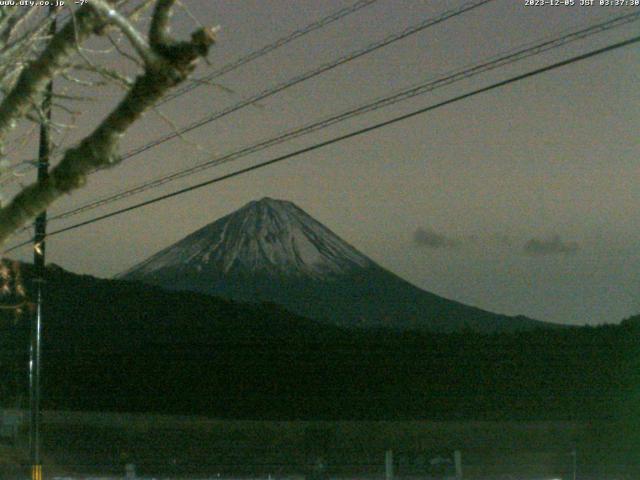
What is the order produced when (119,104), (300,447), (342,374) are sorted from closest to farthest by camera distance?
1. (119,104)
2. (300,447)
3. (342,374)

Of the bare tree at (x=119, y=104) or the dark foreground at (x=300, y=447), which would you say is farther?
the dark foreground at (x=300, y=447)

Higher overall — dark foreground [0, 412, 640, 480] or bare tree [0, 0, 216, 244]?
bare tree [0, 0, 216, 244]

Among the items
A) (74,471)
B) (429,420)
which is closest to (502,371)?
(429,420)

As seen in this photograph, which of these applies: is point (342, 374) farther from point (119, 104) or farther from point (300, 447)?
point (119, 104)

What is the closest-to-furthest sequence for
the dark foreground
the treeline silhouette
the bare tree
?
the bare tree → the dark foreground → the treeline silhouette

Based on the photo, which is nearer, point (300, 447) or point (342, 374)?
point (300, 447)

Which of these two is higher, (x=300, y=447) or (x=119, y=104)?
(x=119, y=104)

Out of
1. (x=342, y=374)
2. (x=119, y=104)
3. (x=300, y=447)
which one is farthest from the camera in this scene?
(x=342, y=374)

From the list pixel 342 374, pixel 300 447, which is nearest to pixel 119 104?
pixel 300 447

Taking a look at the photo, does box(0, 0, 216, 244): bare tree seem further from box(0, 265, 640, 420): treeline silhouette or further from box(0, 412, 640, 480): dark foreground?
box(0, 265, 640, 420): treeline silhouette

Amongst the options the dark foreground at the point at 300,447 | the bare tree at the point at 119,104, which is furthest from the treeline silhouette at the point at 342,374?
the bare tree at the point at 119,104

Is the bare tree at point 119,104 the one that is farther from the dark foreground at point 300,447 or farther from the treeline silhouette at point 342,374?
the treeline silhouette at point 342,374

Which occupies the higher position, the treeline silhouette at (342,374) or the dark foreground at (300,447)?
the treeline silhouette at (342,374)

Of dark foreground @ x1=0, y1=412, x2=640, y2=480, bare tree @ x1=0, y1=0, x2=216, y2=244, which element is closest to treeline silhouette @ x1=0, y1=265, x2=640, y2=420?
dark foreground @ x1=0, y1=412, x2=640, y2=480
